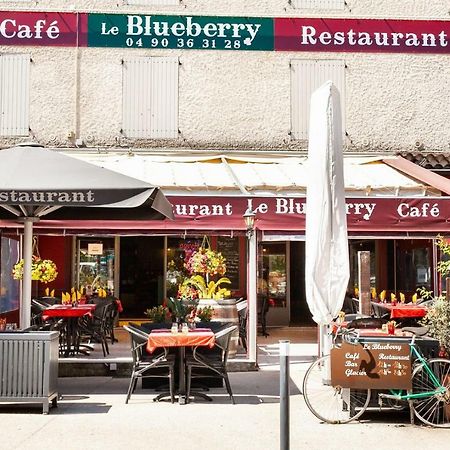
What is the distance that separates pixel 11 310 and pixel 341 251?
738 centimetres

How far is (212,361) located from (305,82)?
8.07 metres

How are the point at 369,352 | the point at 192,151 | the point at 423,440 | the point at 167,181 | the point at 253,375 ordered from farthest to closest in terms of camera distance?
1. the point at 192,151
2. the point at 167,181
3. the point at 253,375
4. the point at 369,352
5. the point at 423,440

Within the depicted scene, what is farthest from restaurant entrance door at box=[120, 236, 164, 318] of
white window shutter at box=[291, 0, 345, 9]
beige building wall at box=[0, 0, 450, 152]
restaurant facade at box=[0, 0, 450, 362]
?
white window shutter at box=[291, 0, 345, 9]

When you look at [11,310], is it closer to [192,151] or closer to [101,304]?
[101,304]

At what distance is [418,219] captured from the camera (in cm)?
1101

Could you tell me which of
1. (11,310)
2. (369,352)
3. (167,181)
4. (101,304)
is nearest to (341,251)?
(369,352)

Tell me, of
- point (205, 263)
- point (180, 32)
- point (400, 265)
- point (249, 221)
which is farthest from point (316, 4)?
point (205, 263)

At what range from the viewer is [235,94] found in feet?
48.6

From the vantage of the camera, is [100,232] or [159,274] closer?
[100,232]

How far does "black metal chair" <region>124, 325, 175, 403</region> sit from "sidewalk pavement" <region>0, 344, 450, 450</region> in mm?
239

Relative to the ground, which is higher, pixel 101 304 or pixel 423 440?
pixel 101 304

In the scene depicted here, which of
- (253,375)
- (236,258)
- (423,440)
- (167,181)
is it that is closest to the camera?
(423,440)

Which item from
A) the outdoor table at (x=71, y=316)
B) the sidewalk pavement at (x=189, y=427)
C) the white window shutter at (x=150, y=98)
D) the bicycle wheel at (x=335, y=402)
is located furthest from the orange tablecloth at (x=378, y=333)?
the white window shutter at (x=150, y=98)

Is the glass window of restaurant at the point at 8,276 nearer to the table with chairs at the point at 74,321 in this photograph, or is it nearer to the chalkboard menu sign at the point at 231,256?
the table with chairs at the point at 74,321
